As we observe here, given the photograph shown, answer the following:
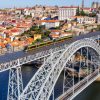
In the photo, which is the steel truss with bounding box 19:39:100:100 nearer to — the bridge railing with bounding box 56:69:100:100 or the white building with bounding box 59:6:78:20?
the bridge railing with bounding box 56:69:100:100

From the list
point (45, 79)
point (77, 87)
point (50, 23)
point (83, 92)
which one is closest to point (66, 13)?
point (50, 23)

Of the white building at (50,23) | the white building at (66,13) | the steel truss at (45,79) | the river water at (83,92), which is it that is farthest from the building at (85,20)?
the steel truss at (45,79)

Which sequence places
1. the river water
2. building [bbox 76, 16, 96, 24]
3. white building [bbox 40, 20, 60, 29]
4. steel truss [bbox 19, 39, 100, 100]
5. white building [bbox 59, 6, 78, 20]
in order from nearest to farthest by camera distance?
steel truss [bbox 19, 39, 100, 100] → the river water → white building [bbox 40, 20, 60, 29] → building [bbox 76, 16, 96, 24] → white building [bbox 59, 6, 78, 20]

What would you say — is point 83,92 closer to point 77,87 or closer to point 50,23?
point 77,87

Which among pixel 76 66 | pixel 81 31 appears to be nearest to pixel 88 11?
pixel 81 31

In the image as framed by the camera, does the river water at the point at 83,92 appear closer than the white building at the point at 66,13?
Yes

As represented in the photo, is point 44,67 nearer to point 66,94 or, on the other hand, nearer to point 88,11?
point 66,94

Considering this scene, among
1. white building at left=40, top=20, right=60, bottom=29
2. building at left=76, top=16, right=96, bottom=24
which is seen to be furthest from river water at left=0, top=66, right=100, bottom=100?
building at left=76, top=16, right=96, bottom=24

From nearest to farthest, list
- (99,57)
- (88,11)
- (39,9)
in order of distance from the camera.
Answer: (99,57), (88,11), (39,9)

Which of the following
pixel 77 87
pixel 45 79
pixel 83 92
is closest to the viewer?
pixel 45 79

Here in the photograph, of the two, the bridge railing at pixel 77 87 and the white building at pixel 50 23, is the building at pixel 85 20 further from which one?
the bridge railing at pixel 77 87

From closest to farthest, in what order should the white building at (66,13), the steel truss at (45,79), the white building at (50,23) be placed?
1. the steel truss at (45,79)
2. the white building at (50,23)
3. the white building at (66,13)
